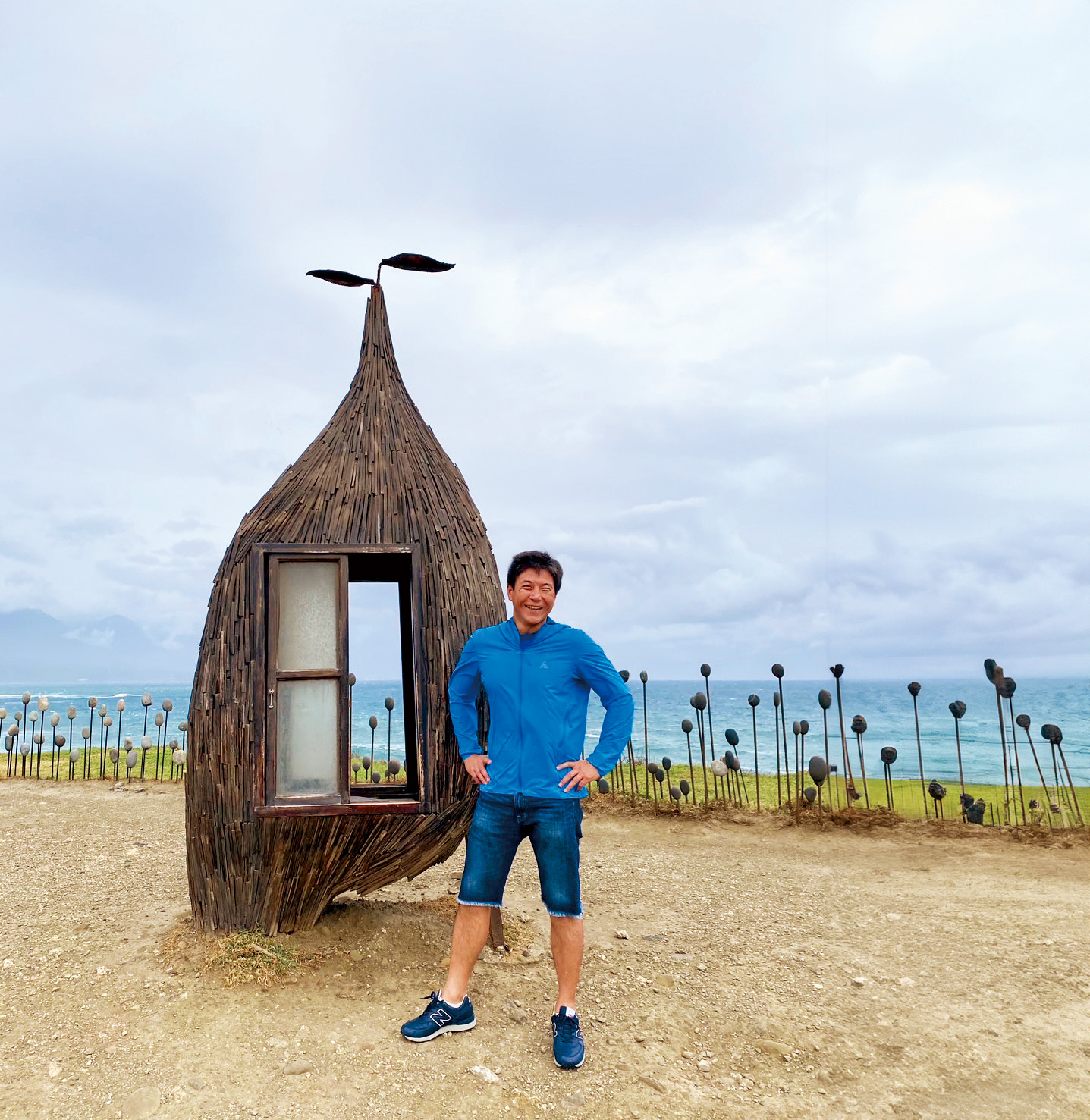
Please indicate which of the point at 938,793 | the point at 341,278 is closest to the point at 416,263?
the point at 341,278

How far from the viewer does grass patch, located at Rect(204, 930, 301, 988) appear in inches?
161

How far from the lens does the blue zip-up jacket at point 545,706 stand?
12.0ft

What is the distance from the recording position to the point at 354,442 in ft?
15.5

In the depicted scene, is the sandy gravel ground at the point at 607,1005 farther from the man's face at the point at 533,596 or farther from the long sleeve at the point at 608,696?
the man's face at the point at 533,596

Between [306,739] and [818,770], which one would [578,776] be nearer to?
[306,739]

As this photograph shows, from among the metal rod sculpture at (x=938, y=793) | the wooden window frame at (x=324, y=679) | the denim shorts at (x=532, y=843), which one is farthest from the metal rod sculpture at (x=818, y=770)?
the denim shorts at (x=532, y=843)

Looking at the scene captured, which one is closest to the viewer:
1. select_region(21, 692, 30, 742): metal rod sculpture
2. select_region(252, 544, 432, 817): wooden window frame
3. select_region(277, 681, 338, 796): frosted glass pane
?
select_region(252, 544, 432, 817): wooden window frame

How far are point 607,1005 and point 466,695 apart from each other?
1800mm

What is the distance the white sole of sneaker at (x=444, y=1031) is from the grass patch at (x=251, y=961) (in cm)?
91

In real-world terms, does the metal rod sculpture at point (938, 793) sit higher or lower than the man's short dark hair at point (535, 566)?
lower

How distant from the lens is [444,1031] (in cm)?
369

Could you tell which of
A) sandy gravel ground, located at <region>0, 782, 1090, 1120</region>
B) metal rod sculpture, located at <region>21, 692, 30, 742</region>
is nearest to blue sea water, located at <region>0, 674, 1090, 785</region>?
metal rod sculpture, located at <region>21, 692, 30, 742</region>

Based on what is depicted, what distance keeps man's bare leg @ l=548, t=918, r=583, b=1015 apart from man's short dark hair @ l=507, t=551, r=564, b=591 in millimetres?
1545

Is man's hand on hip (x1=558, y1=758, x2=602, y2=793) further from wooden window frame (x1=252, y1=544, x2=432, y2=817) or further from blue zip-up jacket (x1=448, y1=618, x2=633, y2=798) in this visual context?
wooden window frame (x1=252, y1=544, x2=432, y2=817)
